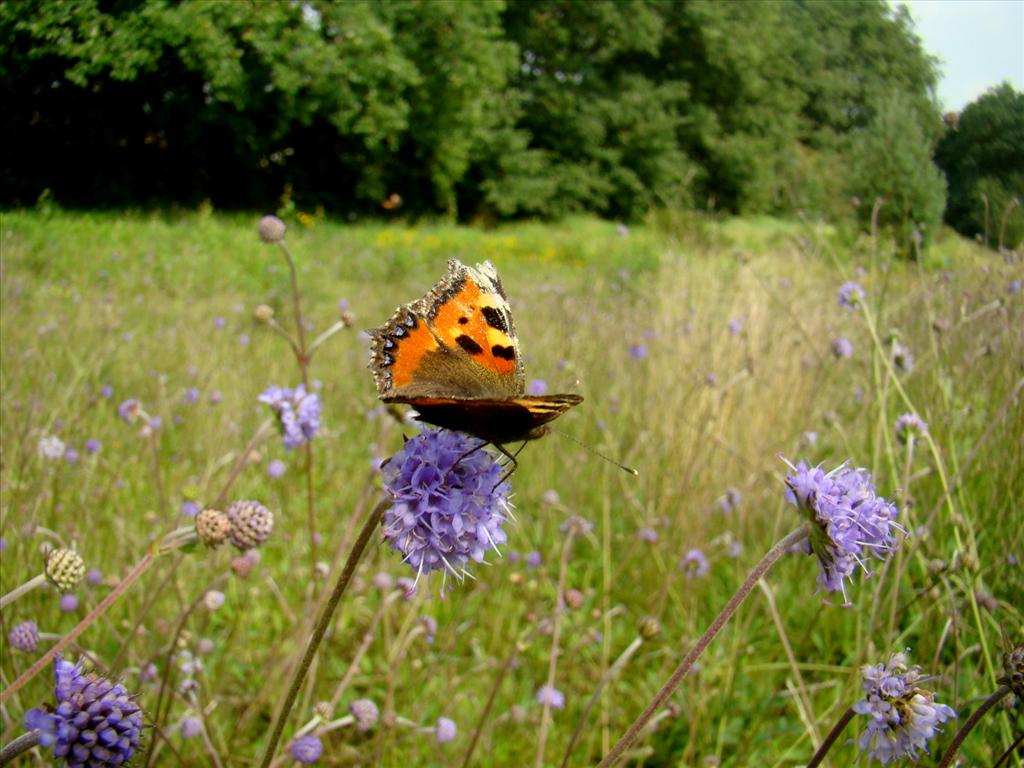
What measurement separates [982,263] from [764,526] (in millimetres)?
1515

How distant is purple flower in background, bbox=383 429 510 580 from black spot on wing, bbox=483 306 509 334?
14.1 inches

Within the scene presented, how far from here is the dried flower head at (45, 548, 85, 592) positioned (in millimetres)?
1089

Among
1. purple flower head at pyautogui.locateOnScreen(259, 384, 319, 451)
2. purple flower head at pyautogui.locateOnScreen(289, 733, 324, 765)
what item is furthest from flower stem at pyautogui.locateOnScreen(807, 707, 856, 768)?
purple flower head at pyautogui.locateOnScreen(259, 384, 319, 451)

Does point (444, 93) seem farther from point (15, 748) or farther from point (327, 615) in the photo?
point (15, 748)

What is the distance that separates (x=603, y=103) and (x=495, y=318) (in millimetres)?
6408

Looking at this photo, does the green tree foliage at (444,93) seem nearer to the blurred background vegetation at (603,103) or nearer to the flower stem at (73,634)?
the blurred background vegetation at (603,103)

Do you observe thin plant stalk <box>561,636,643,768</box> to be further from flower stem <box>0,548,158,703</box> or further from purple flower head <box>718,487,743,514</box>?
purple flower head <box>718,487,743,514</box>

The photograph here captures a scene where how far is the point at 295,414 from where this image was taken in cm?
183

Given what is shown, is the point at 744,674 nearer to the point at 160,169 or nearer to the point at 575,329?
the point at 575,329

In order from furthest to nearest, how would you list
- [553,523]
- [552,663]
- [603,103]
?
[603,103]
[553,523]
[552,663]

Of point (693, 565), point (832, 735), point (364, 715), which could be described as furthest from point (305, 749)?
point (693, 565)

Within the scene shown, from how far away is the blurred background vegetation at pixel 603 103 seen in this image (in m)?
2.48

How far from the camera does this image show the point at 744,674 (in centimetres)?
249

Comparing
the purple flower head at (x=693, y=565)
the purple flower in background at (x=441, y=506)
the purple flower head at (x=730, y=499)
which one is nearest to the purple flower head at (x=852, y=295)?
the purple flower head at (x=730, y=499)
